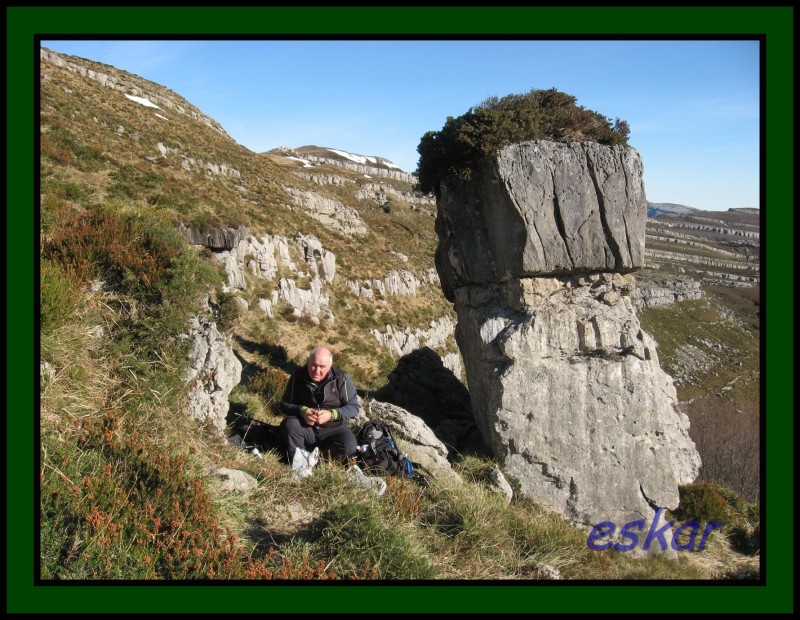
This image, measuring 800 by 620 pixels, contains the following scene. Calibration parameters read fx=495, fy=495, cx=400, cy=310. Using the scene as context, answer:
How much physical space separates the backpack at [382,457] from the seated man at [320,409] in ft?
1.11

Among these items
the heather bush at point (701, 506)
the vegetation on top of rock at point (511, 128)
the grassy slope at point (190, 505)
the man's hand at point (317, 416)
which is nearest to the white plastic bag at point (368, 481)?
the grassy slope at point (190, 505)

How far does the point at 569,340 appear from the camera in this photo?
1151cm

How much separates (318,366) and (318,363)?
0.18ft

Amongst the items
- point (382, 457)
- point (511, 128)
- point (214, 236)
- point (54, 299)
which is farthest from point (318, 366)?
point (214, 236)

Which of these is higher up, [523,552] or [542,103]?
[542,103]

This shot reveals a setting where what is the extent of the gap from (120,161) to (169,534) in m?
28.1

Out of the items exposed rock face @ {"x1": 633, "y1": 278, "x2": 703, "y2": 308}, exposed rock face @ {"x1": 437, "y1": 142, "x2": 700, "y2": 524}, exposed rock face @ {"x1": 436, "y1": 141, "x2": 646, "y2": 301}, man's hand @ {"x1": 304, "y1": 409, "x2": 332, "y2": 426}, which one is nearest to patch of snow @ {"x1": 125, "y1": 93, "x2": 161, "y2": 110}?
exposed rock face @ {"x1": 437, "y1": 142, "x2": 700, "y2": 524}

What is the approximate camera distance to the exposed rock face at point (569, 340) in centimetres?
1075

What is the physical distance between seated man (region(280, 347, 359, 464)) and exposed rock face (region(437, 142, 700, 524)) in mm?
4380

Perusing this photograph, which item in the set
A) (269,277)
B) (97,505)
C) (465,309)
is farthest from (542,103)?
(269,277)

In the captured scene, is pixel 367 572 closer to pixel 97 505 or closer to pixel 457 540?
pixel 457 540

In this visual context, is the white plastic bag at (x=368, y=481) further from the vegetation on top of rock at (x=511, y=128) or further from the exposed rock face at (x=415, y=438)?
the vegetation on top of rock at (x=511, y=128)

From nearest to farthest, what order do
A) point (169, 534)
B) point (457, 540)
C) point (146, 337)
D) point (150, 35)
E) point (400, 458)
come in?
point (150, 35)
point (169, 534)
point (457, 540)
point (146, 337)
point (400, 458)

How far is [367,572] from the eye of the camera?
5051 millimetres
